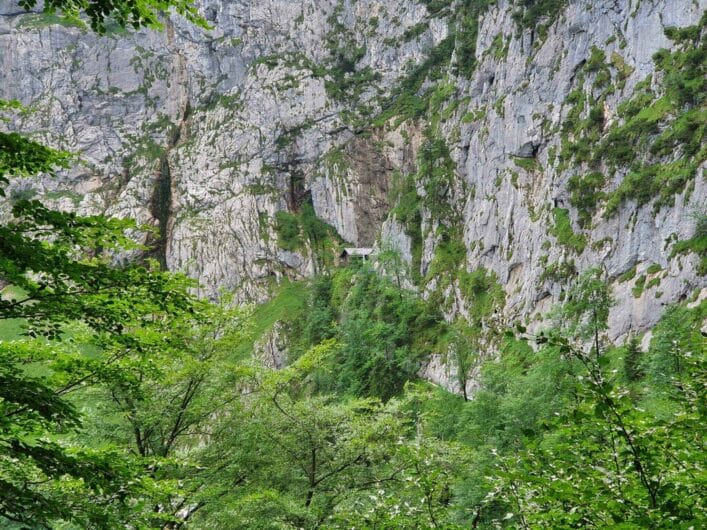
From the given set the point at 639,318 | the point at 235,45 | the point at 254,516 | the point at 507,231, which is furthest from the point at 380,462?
the point at 235,45

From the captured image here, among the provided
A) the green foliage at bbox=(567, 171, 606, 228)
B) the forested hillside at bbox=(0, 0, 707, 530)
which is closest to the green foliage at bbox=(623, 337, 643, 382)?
the forested hillside at bbox=(0, 0, 707, 530)

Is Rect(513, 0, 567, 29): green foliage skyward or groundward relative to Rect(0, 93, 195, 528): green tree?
skyward

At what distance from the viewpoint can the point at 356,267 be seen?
299 ft

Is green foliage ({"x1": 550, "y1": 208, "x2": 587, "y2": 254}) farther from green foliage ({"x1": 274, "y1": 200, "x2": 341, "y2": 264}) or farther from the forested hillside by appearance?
green foliage ({"x1": 274, "y1": 200, "x2": 341, "y2": 264})

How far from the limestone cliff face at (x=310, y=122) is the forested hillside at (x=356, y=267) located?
49 centimetres

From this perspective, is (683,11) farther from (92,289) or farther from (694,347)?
(92,289)

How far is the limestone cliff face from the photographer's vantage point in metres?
59.6

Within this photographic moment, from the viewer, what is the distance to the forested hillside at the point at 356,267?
5.41 m

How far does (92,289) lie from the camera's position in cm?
562

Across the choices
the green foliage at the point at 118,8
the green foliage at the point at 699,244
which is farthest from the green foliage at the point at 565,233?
the green foliage at the point at 118,8

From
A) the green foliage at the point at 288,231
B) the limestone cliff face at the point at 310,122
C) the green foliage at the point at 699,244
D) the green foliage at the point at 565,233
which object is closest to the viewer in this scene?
the green foliage at the point at 699,244

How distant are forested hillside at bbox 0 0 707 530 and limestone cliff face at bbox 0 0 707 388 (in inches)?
19.1

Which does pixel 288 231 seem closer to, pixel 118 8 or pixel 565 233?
pixel 565 233

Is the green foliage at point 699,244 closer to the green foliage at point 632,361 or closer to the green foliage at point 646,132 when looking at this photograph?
the green foliage at point 646,132
